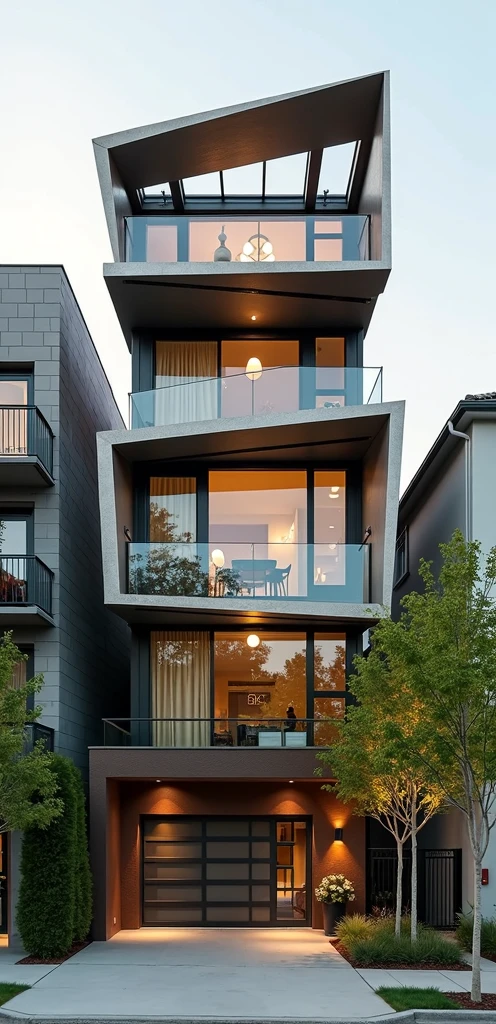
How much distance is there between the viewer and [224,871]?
22031mm

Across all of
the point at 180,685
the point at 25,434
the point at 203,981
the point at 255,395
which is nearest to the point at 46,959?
the point at 203,981

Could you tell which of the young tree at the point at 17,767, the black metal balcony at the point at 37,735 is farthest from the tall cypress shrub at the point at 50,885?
the young tree at the point at 17,767

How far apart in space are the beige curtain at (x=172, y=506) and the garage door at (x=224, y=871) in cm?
636

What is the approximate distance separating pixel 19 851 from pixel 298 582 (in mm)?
7667

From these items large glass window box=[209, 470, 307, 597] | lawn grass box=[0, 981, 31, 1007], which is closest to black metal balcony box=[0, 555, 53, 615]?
large glass window box=[209, 470, 307, 597]

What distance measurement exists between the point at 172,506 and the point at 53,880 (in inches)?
350

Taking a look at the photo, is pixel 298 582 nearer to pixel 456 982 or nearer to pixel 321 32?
pixel 456 982

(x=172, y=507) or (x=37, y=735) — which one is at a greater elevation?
(x=172, y=507)

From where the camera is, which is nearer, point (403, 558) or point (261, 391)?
point (261, 391)

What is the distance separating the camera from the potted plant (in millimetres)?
20422

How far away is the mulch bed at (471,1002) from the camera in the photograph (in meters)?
13.2

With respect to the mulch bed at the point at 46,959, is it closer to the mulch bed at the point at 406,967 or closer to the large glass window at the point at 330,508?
the mulch bed at the point at 406,967

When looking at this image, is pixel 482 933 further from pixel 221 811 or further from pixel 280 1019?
pixel 280 1019

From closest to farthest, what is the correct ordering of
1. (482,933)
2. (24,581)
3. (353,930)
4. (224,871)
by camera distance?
(482,933), (353,930), (24,581), (224,871)
